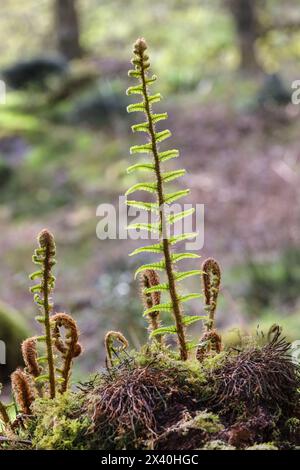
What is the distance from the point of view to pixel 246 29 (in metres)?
14.5

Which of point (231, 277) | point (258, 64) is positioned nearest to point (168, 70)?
point (258, 64)

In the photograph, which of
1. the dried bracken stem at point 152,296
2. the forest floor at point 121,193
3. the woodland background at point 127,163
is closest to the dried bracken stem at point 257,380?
the dried bracken stem at point 152,296

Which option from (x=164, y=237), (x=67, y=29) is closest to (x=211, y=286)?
(x=164, y=237)

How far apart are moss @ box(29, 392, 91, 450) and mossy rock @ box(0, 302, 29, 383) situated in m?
4.04

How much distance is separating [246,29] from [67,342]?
45.6 feet

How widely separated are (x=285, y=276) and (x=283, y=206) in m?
2.12

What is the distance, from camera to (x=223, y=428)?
1347mm

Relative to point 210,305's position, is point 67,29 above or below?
above

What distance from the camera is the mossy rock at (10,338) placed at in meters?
5.48

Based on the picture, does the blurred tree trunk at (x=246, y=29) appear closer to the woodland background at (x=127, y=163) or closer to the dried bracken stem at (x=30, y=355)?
the woodland background at (x=127, y=163)

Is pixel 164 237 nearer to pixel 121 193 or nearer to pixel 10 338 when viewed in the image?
pixel 10 338

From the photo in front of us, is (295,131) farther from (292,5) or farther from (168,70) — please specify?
(292,5)

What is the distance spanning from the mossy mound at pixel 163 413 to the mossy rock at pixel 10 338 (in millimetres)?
4075

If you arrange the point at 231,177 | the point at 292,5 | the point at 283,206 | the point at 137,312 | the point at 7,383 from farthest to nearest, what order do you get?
the point at 292,5 → the point at 231,177 → the point at 283,206 → the point at 137,312 → the point at 7,383
